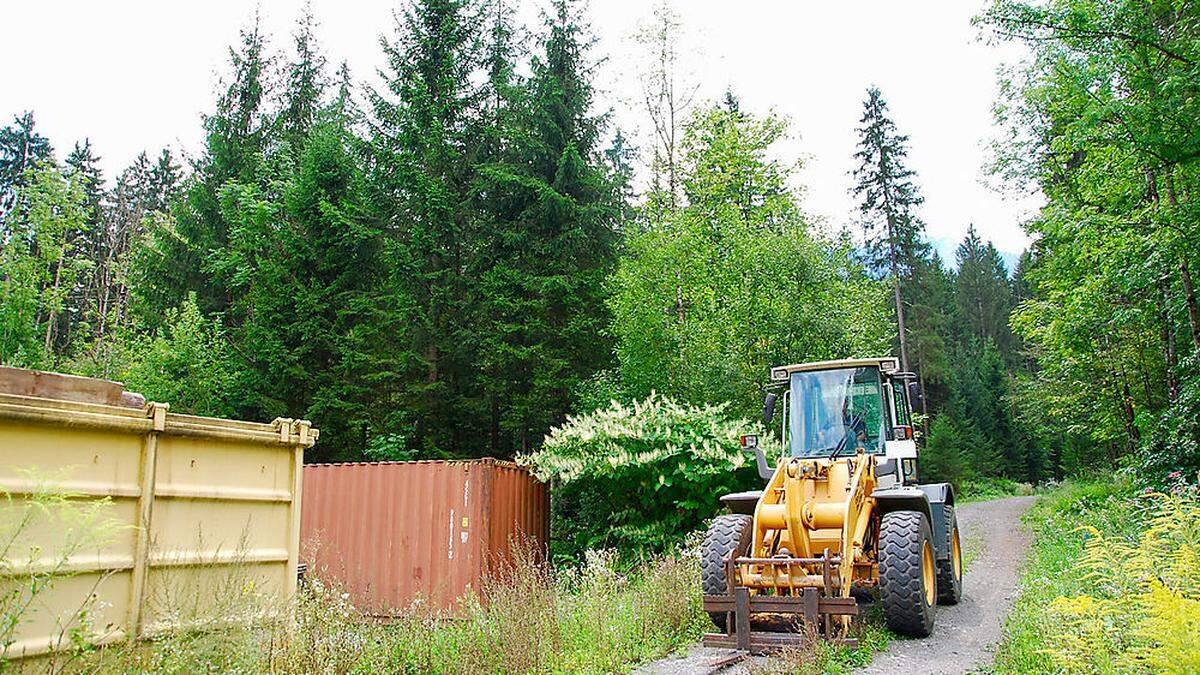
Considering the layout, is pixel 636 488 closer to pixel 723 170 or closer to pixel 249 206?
pixel 723 170

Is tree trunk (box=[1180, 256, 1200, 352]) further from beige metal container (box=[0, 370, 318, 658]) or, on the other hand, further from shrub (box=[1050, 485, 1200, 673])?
beige metal container (box=[0, 370, 318, 658])

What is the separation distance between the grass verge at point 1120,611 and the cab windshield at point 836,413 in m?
2.22

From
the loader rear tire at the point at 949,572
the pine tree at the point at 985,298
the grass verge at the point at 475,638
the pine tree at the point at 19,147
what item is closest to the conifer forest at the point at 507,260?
the loader rear tire at the point at 949,572

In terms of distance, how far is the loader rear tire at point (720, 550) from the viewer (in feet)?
24.2

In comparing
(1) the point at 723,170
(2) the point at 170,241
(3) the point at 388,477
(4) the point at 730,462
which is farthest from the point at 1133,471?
(2) the point at 170,241

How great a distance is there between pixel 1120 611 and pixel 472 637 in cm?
435

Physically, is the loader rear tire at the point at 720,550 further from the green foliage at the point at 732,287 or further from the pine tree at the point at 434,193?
the pine tree at the point at 434,193

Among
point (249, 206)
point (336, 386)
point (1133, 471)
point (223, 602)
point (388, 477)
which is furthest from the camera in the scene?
point (249, 206)

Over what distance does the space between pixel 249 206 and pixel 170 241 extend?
168 inches

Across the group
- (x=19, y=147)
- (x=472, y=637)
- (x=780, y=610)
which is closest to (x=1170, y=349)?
(x=780, y=610)

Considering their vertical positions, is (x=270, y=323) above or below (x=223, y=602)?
above

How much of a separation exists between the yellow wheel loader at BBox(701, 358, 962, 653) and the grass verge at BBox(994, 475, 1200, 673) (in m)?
1.00

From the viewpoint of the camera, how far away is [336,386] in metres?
19.8

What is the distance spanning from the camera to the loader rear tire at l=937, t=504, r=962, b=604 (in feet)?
28.8
